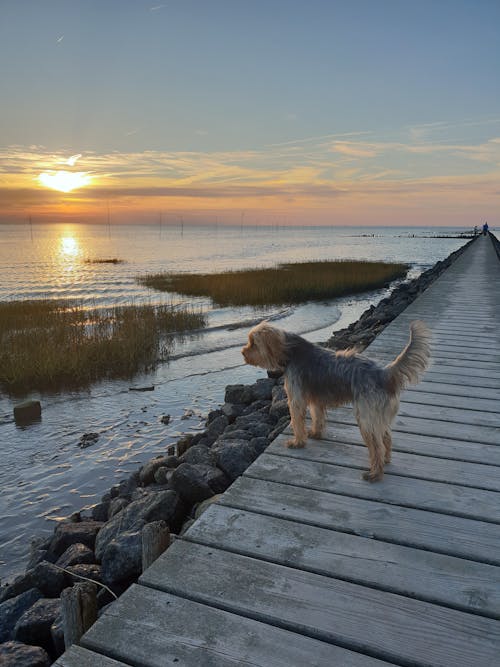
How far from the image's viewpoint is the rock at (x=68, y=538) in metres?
5.12

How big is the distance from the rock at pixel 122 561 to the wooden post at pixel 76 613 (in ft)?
4.35

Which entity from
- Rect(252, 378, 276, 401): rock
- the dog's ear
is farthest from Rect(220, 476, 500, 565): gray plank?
Rect(252, 378, 276, 401): rock

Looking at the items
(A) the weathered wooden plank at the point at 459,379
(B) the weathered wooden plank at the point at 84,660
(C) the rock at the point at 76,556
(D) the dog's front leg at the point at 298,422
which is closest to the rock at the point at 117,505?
(C) the rock at the point at 76,556

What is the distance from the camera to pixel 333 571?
111 inches

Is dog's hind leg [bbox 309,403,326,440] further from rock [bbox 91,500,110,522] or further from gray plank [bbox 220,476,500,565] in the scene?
rock [bbox 91,500,110,522]

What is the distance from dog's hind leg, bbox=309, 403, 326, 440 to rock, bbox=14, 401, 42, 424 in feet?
24.1

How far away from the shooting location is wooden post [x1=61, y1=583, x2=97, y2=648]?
2568 mm

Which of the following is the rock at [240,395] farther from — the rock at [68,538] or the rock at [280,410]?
the rock at [68,538]

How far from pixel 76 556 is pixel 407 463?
335cm

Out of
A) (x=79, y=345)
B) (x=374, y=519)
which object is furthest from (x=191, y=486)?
(x=79, y=345)

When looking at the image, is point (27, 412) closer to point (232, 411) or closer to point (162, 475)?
point (232, 411)

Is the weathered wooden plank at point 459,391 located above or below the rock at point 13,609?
above

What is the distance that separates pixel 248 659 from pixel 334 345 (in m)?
9.90

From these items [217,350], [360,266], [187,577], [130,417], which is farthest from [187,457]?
[360,266]
